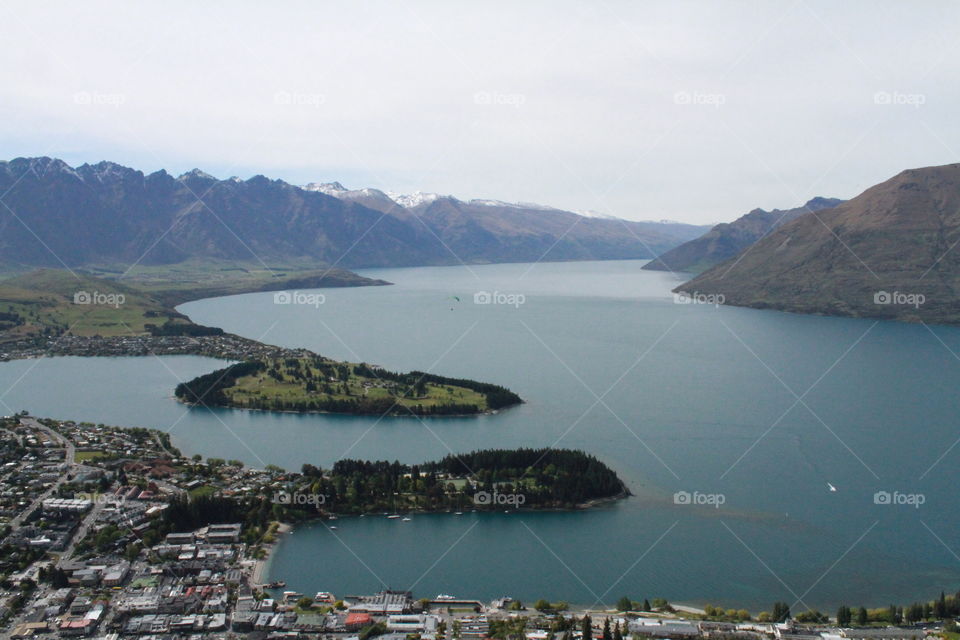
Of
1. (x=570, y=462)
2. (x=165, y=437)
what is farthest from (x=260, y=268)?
(x=570, y=462)

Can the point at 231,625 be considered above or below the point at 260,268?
below

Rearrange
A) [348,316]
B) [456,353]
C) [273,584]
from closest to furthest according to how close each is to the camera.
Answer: [273,584]
[456,353]
[348,316]

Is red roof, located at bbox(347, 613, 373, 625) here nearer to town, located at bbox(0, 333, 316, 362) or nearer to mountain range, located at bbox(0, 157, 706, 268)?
town, located at bbox(0, 333, 316, 362)

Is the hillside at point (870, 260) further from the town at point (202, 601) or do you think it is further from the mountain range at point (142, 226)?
the mountain range at point (142, 226)

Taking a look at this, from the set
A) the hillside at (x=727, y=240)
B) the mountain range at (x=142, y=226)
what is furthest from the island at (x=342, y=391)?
the hillside at (x=727, y=240)

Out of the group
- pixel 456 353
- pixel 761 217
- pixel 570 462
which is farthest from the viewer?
pixel 761 217

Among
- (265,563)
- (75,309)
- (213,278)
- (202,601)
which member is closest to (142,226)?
(213,278)

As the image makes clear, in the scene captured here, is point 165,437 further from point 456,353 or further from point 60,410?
point 456,353
